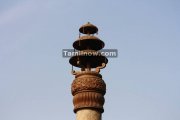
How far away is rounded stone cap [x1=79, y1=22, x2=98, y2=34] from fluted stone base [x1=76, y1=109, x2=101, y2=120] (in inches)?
178

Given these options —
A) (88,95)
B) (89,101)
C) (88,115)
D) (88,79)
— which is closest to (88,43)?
(88,79)

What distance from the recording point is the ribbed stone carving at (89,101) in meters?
19.4

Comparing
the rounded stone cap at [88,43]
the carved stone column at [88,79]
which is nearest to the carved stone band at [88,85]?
the carved stone column at [88,79]

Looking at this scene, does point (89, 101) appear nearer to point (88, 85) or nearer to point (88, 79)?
point (88, 85)

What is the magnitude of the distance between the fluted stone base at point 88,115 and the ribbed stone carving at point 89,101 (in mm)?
189

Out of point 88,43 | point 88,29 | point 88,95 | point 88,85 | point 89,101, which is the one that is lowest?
point 89,101

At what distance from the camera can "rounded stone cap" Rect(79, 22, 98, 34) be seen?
21.8 m

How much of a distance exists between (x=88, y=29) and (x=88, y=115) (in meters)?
4.88

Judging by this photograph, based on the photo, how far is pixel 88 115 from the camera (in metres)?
19.2

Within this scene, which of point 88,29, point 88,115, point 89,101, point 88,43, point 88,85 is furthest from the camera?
point 88,29

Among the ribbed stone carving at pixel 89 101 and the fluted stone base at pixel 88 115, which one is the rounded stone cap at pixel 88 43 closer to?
the ribbed stone carving at pixel 89 101

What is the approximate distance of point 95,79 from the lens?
20047 mm

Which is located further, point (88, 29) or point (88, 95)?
point (88, 29)

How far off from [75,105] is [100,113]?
123 centimetres
